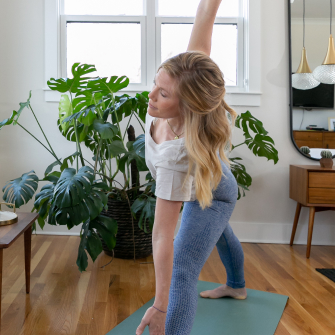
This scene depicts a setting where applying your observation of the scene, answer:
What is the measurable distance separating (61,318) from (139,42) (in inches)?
92.6

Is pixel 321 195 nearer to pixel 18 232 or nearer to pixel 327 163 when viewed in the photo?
pixel 327 163

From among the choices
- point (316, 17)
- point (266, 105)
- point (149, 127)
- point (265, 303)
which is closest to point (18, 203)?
point (149, 127)

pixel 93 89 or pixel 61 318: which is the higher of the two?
pixel 93 89

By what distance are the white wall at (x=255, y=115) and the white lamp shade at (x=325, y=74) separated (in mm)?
248

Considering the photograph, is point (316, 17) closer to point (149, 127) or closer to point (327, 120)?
point (327, 120)

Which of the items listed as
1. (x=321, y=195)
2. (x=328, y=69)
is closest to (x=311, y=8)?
(x=328, y=69)

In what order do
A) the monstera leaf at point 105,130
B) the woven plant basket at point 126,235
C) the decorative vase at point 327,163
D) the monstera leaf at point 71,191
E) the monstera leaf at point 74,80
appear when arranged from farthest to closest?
the decorative vase at point 327,163 < the woven plant basket at point 126,235 < the monstera leaf at point 74,80 < the monstera leaf at point 105,130 < the monstera leaf at point 71,191

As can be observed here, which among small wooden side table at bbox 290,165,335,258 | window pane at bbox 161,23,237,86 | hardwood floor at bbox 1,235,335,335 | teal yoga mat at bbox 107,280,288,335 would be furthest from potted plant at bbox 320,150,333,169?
teal yoga mat at bbox 107,280,288,335

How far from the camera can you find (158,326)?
946 millimetres

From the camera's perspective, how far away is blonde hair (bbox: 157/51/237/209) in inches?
38.5

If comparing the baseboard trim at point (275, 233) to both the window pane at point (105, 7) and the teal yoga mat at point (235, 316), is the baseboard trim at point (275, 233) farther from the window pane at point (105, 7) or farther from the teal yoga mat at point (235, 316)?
the window pane at point (105, 7)

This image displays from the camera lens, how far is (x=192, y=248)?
3.80ft

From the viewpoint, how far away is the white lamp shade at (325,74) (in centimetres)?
306

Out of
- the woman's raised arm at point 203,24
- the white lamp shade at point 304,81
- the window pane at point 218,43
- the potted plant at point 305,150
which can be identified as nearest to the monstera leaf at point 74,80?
the window pane at point 218,43
